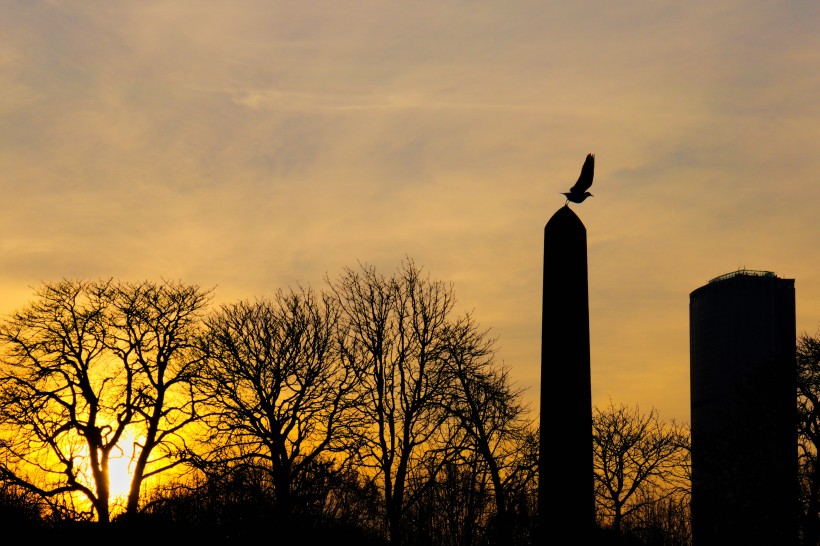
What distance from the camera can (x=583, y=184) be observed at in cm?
1480

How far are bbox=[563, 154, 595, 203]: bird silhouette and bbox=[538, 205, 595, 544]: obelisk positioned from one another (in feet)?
1.04

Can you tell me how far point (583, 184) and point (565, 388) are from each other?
2.91 meters

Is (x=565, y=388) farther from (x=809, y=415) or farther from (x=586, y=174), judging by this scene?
(x=809, y=415)

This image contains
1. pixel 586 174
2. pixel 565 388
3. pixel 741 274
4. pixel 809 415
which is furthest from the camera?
pixel 741 274

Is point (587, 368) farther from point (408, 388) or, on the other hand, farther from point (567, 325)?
point (408, 388)

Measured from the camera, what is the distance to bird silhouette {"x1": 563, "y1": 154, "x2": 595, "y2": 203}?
14.7 meters

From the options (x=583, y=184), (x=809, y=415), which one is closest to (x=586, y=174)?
(x=583, y=184)

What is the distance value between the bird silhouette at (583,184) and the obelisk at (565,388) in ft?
1.04

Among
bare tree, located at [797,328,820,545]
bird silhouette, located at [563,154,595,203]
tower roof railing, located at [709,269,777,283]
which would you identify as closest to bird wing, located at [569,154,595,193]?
bird silhouette, located at [563,154,595,203]

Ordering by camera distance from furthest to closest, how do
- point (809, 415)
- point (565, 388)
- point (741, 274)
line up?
point (741, 274), point (809, 415), point (565, 388)

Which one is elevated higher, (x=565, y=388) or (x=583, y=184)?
(x=583, y=184)

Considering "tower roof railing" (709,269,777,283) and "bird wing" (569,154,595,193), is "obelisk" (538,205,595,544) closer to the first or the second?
"bird wing" (569,154,595,193)

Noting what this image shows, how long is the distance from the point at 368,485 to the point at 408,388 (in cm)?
355

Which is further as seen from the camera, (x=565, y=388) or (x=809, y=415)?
(x=809, y=415)
